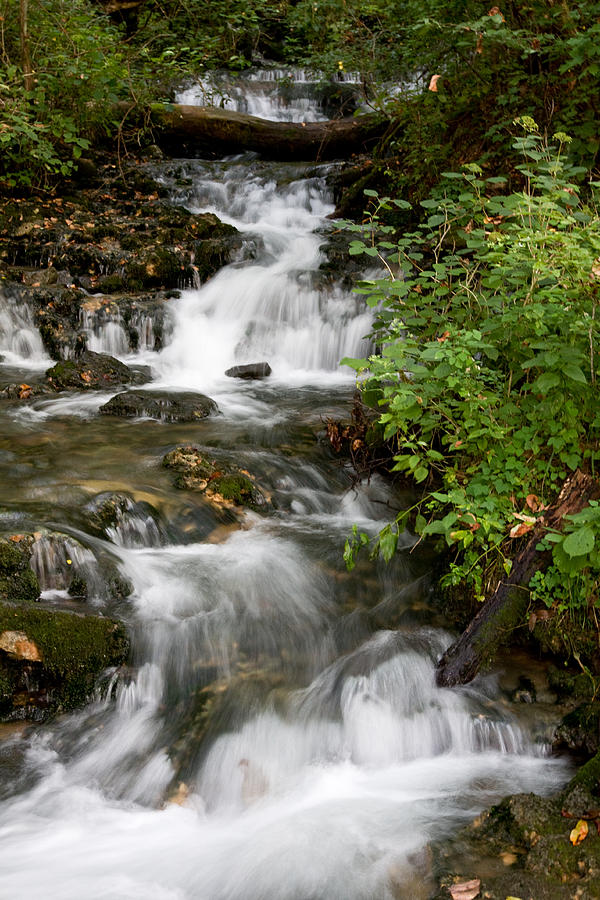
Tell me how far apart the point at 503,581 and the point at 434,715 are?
75 centimetres

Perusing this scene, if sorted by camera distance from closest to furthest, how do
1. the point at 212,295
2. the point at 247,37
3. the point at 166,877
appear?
the point at 166,877, the point at 212,295, the point at 247,37

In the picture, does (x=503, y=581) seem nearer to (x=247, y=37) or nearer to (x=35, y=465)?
(x=35, y=465)

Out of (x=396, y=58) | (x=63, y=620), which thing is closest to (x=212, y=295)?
(x=396, y=58)

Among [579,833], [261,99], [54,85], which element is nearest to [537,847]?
[579,833]

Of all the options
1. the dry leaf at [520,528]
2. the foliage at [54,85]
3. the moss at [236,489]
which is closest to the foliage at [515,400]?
the dry leaf at [520,528]

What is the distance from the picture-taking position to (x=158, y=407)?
6.97 m

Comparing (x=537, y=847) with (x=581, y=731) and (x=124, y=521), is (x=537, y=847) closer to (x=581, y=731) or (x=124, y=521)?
(x=581, y=731)

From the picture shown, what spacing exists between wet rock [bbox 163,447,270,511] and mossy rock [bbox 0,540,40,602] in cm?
153

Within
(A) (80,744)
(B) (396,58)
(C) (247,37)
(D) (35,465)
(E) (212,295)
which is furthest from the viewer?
(C) (247,37)

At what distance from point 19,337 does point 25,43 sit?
4.54 m

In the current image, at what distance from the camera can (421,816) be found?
10.1 feet

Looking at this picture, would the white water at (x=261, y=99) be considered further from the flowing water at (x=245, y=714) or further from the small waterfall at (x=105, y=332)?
the flowing water at (x=245, y=714)

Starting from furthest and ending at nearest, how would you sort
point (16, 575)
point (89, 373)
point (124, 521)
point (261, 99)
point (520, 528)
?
point (261, 99) → point (89, 373) → point (124, 521) → point (16, 575) → point (520, 528)

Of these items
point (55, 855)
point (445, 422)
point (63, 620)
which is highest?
point (445, 422)
